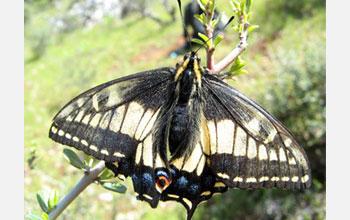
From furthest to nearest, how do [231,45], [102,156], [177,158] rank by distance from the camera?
1. [231,45]
2. [177,158]
3. [102,156]

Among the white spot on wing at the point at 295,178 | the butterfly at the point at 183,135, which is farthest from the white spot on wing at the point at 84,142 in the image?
the white spot on wing at the point at 295,178

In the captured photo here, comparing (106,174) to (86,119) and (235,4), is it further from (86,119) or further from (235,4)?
(235,4)

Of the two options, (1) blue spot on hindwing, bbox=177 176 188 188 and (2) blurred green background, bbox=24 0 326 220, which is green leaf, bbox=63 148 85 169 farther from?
(1) blue spot on hindwing, bbox=177 176 188 188

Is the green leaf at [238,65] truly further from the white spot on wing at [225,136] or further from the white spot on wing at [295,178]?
the white spot on wing at [295,178]

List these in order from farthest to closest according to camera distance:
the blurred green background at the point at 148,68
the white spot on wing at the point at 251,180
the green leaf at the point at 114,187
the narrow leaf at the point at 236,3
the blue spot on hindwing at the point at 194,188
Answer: the blurred green background at the point at 148,68
the blue spot on hindwing at the point at 194,188
the white spot on wing at the point at 251,180
the green leaf at the point at 114,187
the narrow leaf at the point at 236,3


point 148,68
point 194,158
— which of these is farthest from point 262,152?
point 148,68

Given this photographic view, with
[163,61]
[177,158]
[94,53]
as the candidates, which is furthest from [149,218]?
[94,53]

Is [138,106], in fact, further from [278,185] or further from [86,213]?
[86,213]
